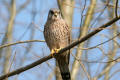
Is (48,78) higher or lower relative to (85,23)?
lower

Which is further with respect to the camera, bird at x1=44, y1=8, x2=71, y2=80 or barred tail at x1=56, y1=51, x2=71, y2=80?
barred tail at x1=56, y1=51, x2=71, y2=80

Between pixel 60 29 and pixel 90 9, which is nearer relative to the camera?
pixel 60 29

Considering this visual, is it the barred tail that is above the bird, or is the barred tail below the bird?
below

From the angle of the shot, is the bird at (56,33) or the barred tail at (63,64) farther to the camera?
the barred tail at (63,64)

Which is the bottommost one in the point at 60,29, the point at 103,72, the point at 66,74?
the point at 103,72

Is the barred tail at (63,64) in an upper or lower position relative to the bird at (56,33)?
lower

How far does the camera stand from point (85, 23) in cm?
643

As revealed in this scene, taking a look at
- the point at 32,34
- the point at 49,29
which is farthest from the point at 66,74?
the point at 32,34

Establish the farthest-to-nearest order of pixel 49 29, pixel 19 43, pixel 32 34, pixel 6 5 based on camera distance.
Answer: pixel 6 5 < pixel 32 34 < pixel 49 29 < pixel 19 43

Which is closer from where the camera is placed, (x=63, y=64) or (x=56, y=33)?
(x=56, y=33)

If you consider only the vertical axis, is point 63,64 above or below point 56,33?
below

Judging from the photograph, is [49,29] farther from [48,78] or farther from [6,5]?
[6,5]

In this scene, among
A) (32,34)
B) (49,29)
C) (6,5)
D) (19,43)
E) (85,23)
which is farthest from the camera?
(6,5)

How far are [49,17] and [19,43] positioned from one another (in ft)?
2.90
